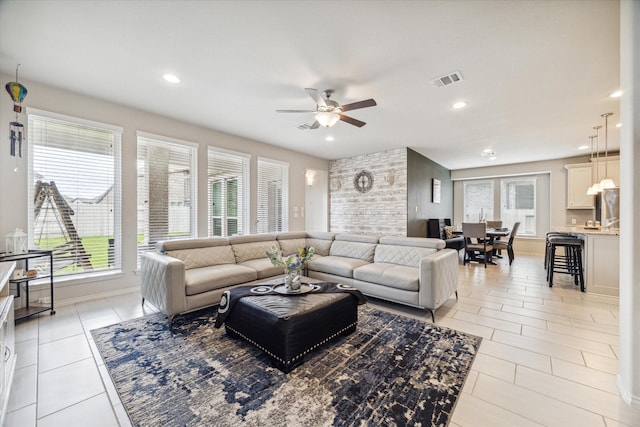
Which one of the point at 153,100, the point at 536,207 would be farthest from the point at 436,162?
the point at 153,100

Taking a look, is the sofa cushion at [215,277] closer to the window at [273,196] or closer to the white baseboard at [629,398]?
Result: the window at [273,196]

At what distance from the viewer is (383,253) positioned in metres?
3.92

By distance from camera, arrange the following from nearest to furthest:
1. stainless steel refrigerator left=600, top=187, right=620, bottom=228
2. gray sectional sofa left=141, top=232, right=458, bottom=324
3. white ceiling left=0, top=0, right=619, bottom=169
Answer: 1. white ceiling left=0, top=0, right=619, bottom=169
2. gray sectional sofa left=141, top=232, right=458, bottom=324
3. stainless steel refrigerator left=600, top=187, right=620, bottom=228

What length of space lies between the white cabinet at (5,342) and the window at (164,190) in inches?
76.1

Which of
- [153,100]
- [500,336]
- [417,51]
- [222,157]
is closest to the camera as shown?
[417,51]

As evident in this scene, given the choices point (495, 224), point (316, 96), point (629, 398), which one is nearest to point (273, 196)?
point (316, 96)

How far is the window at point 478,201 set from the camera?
27.8ft

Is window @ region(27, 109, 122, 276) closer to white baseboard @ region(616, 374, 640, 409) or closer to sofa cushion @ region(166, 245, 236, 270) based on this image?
sofa cushion @ region(166, 245, 236, 270)

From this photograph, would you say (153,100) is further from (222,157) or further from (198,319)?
(198,319)

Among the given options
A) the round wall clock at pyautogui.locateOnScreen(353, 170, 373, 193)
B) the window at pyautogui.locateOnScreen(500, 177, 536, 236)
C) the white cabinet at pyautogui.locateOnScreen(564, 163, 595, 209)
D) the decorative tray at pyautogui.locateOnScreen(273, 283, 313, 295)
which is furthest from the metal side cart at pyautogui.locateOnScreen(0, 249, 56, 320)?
the window at pyautogui.locateOnScreen(500, 177, 536, 236)

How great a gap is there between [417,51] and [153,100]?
3.38 metres

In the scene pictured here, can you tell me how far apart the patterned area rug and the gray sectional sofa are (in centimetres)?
40

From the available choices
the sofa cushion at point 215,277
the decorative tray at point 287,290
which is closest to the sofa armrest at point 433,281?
the decorative tray at point 287,290

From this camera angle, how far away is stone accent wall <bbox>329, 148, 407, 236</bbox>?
5.94 meters
